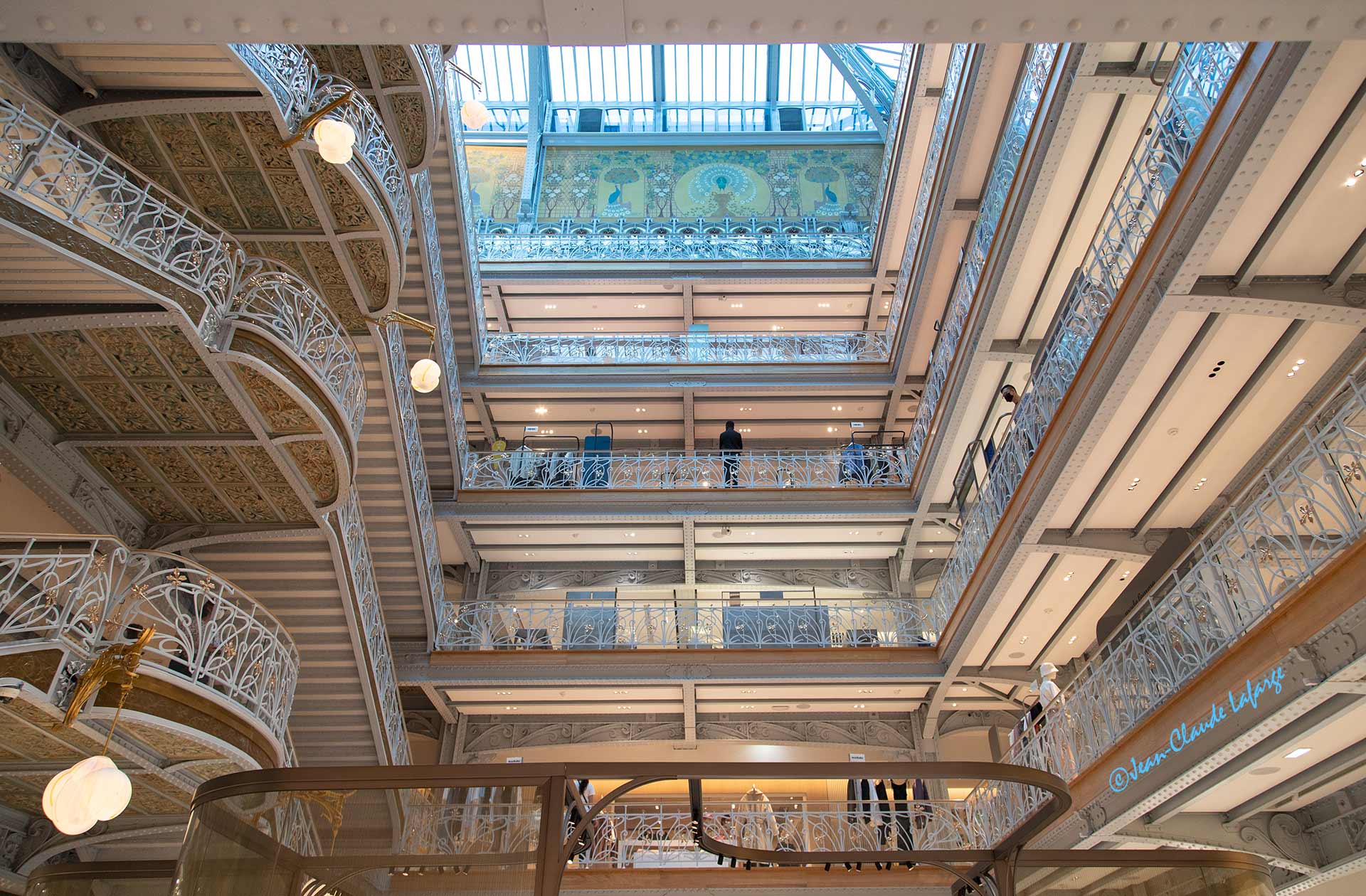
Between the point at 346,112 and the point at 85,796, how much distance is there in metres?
6.47

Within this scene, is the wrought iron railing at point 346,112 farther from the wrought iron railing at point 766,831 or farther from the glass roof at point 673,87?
the glass roof at point 673,87

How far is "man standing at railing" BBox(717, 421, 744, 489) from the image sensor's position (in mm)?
15984

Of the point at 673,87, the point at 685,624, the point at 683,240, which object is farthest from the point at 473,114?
the point at 673,87

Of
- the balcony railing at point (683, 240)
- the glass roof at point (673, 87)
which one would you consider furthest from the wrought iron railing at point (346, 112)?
the glass roof at point (673, 87)

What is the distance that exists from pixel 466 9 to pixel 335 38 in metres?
0.42

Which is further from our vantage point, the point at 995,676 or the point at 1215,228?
the point at 995,676

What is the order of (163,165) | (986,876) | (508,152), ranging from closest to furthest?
(986,876)
(163,165)
(508,152)

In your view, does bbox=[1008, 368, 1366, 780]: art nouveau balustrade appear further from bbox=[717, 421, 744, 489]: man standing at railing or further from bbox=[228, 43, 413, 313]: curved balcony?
bbox=[228, 43, 413, 313]: curved balcony

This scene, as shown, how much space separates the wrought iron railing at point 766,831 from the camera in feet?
37.5

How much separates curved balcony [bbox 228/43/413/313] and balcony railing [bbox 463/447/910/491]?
5.93 meters

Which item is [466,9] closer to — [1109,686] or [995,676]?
[1109,686]

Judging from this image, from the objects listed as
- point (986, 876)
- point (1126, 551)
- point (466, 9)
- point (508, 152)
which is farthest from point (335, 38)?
point (508, 152)

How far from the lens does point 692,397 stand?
17.2 m

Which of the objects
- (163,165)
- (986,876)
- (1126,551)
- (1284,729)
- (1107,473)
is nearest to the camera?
(986,876)
